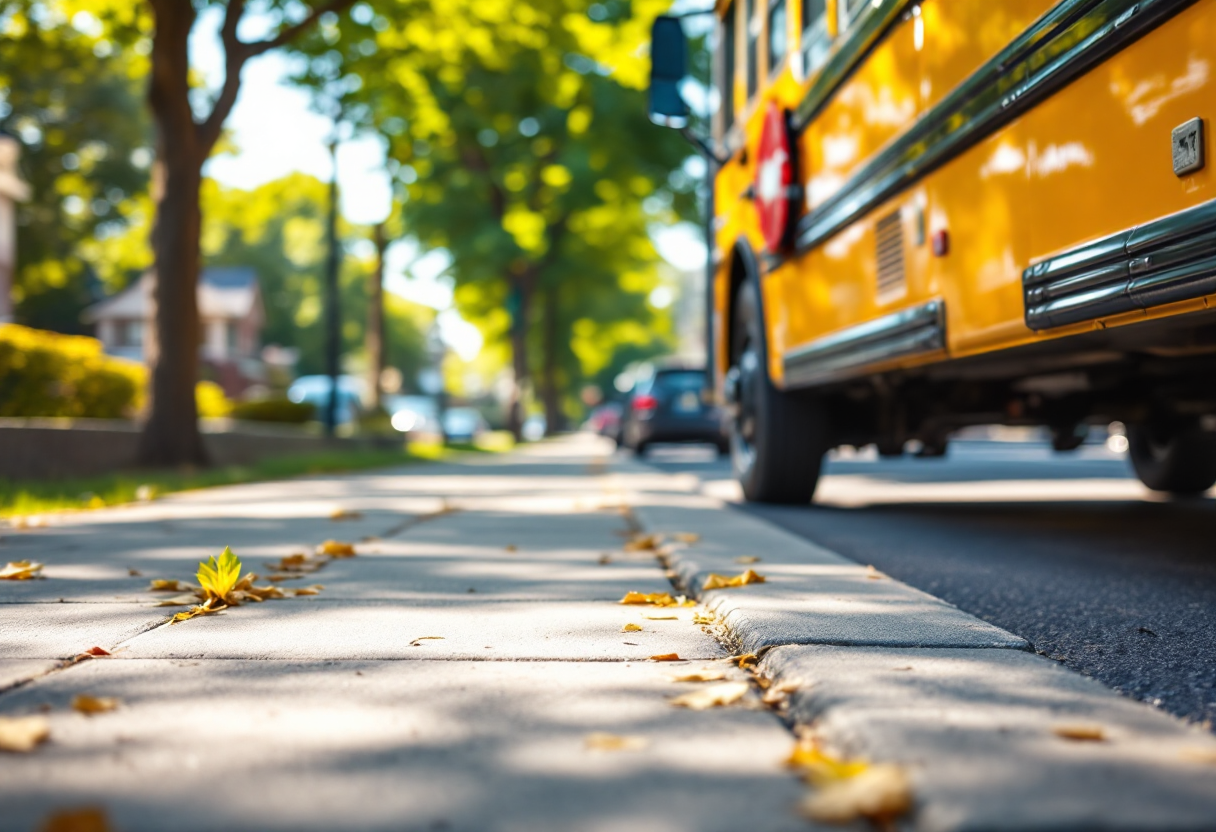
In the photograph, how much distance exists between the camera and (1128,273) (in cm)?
271

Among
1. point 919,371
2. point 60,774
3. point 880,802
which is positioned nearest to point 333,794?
point 60,774

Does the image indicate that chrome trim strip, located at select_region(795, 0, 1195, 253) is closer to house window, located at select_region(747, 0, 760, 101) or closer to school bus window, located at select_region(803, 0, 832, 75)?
school bus window, located at select_region(803, 0, 832, 75)

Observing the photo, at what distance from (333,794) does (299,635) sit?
1213 millimetres

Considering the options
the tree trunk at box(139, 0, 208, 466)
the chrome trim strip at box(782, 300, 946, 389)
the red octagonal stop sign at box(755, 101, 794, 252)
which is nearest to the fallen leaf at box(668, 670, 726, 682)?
the chrome trim strip at box(782, 300, 946, 389)

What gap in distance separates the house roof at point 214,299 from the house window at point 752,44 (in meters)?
44.3

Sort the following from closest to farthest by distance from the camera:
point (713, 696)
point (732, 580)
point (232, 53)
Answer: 1. point (713, 696)
2. point (732, 580)
3. point (232, 53)

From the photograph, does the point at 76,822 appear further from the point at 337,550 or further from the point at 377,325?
A: the point at 377,325

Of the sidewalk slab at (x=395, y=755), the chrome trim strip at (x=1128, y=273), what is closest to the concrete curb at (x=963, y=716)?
the sidewalk slab at (x=395, y=755)

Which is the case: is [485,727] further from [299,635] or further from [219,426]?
[219,426]

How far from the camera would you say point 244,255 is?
65.1 meters

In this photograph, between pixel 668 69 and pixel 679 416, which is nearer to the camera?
pixel 668 69

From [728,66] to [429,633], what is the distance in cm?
544

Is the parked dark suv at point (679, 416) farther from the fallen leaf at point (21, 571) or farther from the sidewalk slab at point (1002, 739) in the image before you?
the sidewalk slab at point (1002, 739)

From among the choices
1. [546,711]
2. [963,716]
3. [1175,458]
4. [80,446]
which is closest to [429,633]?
[546,711]
